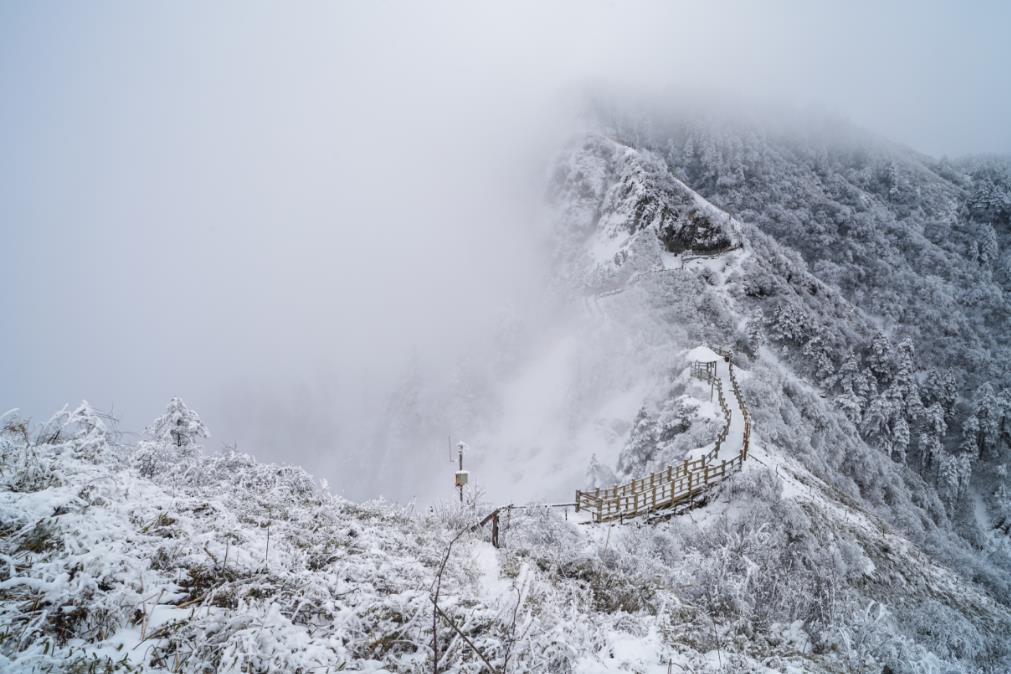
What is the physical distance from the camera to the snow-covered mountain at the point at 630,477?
379cm

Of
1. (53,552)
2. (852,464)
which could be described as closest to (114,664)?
(53,552)

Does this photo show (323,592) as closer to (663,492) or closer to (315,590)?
(315,590)

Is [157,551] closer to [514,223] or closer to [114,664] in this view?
[114,664]

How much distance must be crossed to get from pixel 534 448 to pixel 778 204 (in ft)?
193

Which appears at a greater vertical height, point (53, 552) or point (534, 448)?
point (534, 448)

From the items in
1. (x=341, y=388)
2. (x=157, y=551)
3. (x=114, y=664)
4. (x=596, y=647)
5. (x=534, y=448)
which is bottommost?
(x=596, y=647)

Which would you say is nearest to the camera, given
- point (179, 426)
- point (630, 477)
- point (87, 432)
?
point (87, 432)

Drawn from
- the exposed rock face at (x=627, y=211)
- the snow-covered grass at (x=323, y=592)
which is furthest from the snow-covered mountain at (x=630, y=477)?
the exposed rock face at (x=627, y=211)

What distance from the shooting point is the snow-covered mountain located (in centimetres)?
379

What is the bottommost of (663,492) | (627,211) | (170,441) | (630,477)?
(663,492)

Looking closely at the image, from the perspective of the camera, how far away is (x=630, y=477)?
2289 centimetres

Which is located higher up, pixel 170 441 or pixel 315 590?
pixel 170 441

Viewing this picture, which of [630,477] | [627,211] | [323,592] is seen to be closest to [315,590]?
[323,592]

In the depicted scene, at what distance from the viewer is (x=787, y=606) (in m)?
7.58
